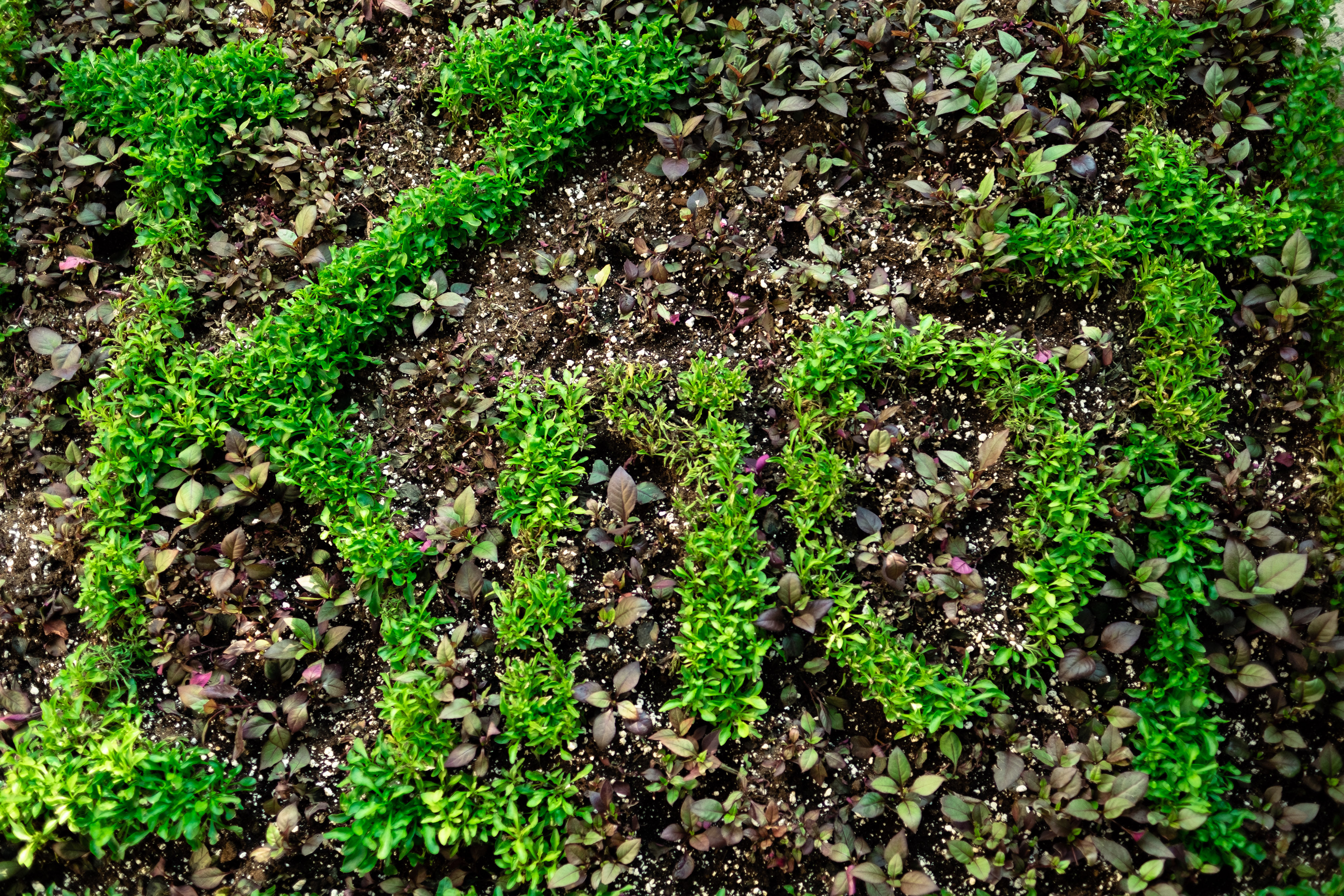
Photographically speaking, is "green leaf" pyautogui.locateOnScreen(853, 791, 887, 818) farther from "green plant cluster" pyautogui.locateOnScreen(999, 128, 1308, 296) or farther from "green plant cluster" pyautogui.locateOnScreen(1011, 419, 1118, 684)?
"green plant cluster" pyautogui.locateOnScreen(999, 128, 1308, 296)

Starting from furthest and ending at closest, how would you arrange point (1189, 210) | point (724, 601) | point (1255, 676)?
point (1189, 210) → point (724, 601) → point (1255, 676)

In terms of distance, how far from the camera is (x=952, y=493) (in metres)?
2.94

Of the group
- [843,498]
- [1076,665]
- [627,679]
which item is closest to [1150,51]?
[843,498]

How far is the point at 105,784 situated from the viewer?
8.86 ft

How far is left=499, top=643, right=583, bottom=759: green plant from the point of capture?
2709mm

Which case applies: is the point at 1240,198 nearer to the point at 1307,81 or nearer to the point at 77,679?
the point at 1307,81

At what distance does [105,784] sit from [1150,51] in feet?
14.1

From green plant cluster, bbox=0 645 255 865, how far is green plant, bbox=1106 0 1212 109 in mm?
3892

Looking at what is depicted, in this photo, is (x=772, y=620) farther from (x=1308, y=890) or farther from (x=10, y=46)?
(x=10, y=46)

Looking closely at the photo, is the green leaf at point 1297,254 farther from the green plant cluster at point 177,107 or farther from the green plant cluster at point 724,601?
the green plant cluster at point 177,107

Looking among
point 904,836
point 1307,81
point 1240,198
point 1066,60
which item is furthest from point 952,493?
point 1307,81

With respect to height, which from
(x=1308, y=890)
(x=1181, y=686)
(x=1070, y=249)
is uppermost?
(x=1070, y=249)

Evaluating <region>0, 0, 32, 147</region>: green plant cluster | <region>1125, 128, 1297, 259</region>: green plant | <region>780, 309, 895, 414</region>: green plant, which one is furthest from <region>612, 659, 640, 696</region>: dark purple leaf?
<region>0, 0, 32, 147</region>: green plant cluster

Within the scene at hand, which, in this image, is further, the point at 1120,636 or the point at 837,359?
the point at 837,359
